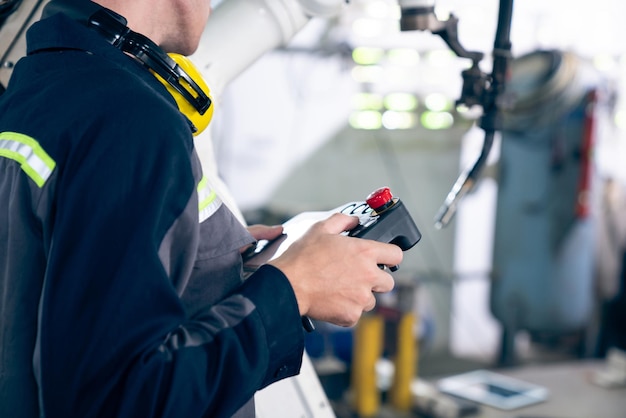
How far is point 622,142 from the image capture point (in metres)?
5.43

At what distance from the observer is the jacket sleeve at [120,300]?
61 centimetres

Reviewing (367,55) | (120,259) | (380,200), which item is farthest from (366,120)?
(120,259)

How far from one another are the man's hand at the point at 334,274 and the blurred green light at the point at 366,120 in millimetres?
4315

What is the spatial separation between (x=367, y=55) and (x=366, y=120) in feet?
1.72

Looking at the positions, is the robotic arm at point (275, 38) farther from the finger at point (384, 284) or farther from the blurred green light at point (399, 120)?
the blurred green light at point (399, 120)

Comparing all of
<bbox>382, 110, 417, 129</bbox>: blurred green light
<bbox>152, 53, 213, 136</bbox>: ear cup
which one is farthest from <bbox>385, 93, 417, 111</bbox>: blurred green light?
<bbox>152, 53, 213, 136</bbox>: ear cup

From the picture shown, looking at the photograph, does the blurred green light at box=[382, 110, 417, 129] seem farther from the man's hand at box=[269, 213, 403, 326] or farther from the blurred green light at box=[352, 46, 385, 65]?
the man's hand at box=[269, 213, 403, 326]

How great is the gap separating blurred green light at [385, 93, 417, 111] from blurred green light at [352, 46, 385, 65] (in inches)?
12.6

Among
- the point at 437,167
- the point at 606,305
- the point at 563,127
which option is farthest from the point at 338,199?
the point at 606,305

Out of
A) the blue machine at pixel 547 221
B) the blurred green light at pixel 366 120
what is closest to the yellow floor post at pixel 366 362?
the blue machine at pixel 547 221

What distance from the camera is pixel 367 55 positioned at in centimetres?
484

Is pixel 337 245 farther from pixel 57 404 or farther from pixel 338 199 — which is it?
pixel 338 199

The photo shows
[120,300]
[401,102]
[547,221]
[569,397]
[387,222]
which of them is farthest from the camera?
[401,102]

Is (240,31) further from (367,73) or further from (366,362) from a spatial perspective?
(367,73)
